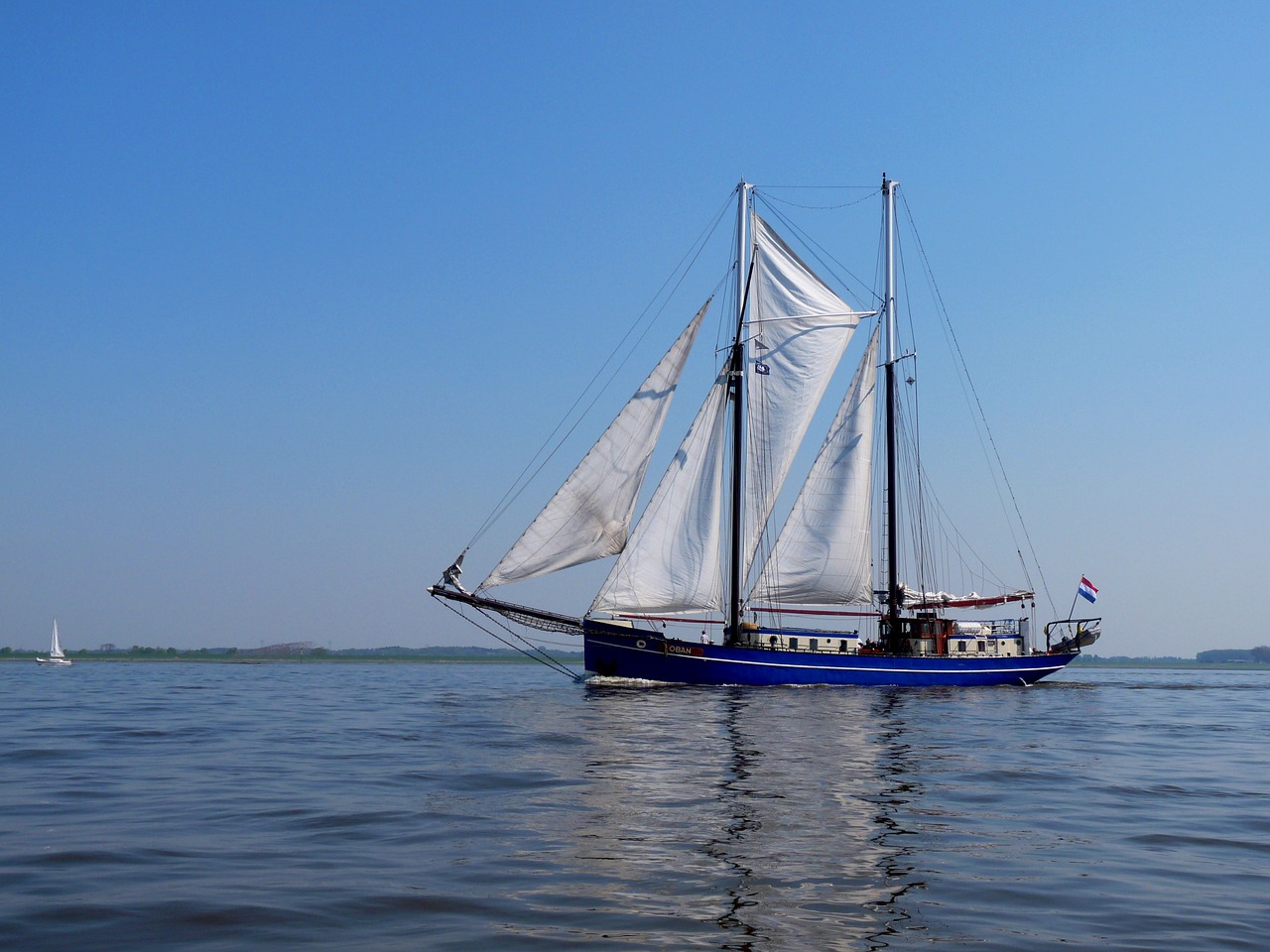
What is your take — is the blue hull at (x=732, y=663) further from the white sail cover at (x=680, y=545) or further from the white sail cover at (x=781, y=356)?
the white sail cover at (x=781, y=356)

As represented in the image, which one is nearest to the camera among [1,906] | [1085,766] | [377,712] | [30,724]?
[1,906]

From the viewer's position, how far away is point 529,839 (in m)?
12.2

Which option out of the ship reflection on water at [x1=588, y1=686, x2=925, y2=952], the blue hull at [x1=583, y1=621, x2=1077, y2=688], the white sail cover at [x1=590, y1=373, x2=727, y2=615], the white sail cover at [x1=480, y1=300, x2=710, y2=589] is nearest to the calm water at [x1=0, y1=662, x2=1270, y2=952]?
the ship reflection on water at [x1=588, y1=686, x2=925, y2=952]

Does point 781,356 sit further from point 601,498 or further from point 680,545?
point 601,498

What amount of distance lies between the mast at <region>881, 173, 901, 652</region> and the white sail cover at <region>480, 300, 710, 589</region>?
18624mm

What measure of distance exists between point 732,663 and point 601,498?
431 inches

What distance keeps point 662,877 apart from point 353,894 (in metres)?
2.94

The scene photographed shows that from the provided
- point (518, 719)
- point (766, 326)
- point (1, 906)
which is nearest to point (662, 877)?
point (1, 906)

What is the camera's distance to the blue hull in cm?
4891

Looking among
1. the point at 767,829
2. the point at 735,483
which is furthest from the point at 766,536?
the point at 767,829

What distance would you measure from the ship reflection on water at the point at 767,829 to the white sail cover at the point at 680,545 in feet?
63.8

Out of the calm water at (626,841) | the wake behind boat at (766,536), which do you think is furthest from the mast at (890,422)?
the calm water at (626,841)

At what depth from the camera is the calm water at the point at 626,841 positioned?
870 cm

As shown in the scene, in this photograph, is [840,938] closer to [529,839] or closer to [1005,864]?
[1005,864]
